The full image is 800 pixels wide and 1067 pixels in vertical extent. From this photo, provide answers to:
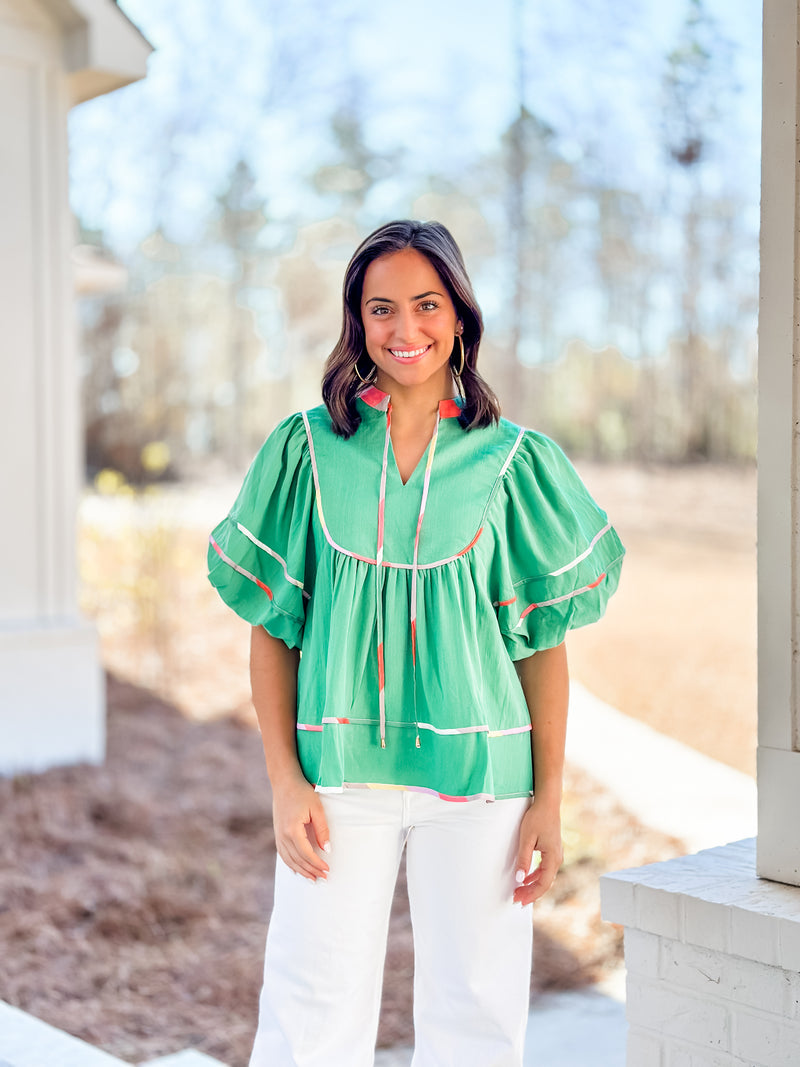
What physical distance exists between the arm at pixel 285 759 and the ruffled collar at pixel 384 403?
1.08 ft

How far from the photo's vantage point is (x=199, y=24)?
45.0 feet

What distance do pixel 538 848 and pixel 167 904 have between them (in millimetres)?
2206

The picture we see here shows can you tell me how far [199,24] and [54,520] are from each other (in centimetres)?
1085

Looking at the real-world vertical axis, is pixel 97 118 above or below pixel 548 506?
above

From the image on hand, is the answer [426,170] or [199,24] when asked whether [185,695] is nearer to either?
[426,170]

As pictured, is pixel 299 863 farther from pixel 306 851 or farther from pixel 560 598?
pixel 560 598

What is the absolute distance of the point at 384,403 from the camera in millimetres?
1543

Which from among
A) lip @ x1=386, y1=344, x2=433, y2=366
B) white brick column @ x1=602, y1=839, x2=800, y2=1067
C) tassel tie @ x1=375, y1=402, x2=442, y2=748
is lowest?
white brick column @ x1=602, y1=839, x2=800, y2=1067

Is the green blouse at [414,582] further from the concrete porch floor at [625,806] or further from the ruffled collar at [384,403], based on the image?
the concrete porch floor at [625,806]

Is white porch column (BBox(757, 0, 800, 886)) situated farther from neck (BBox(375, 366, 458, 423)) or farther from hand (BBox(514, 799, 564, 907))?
neck (BBox(375, 366, 458, 423))

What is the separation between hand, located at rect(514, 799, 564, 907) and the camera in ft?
4.83

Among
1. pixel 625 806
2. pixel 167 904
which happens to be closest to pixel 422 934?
pixel 167 904

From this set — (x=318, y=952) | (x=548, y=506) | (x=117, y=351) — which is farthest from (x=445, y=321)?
(x=117, y=351)

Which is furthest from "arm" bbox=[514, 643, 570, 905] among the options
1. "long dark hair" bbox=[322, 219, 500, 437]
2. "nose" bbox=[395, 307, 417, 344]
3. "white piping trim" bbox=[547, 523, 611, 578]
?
"nose" bbox=[395, 307, 417, 344]
